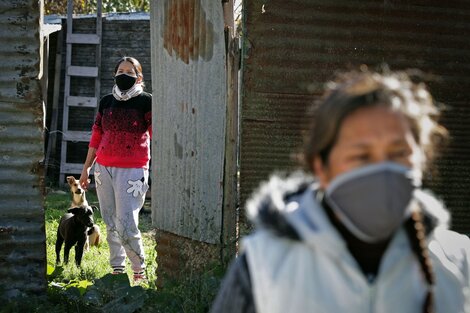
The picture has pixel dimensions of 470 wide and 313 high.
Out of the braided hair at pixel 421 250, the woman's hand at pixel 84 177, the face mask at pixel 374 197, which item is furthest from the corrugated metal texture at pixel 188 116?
the face mask at pixel 374 197

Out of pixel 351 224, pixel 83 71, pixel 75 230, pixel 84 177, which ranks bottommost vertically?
pixel 75 230

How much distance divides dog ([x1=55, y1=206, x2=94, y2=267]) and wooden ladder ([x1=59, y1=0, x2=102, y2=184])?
20.8 ft

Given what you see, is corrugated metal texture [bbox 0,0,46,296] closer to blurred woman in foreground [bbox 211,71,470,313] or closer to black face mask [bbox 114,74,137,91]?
black face mask [bbox 114,74,137,91]

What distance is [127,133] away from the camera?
7.41 m

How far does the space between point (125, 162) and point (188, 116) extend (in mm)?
1461

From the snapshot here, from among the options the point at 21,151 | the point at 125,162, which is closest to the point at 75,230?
the point at 125,162

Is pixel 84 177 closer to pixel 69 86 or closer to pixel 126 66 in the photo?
pixel 126 66

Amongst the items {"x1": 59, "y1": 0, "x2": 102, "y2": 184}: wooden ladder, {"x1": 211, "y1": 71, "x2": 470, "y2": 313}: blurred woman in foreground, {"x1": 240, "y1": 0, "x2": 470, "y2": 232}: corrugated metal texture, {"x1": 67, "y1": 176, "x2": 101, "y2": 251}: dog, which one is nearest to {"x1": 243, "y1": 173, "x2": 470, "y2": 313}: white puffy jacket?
{"x1": 211, "y1": 71, "x2": 470, "y2": 313}: blurred woman in foreground

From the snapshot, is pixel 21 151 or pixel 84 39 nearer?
pixel 21 151

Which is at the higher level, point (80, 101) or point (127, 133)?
point (80, 101)

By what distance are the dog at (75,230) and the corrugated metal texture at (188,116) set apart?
2043mm

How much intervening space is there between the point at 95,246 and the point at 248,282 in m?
7.42

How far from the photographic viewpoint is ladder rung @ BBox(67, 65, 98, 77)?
14844 millimetres

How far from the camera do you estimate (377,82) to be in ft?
7.48
